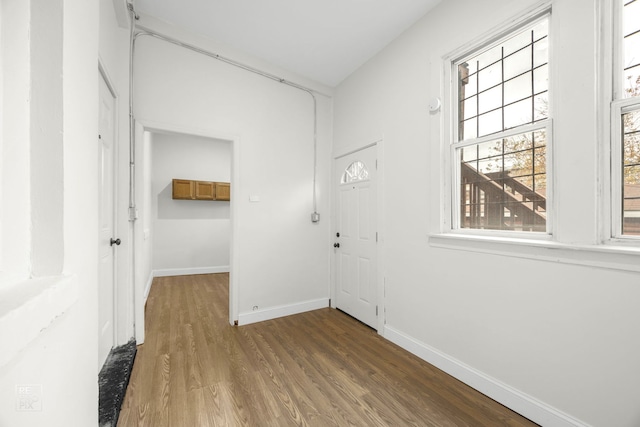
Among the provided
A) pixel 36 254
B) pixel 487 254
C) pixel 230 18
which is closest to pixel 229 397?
pixel 36 254

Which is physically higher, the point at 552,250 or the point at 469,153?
the point at 469,153

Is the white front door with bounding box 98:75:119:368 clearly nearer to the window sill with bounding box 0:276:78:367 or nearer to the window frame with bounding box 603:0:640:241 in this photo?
the window sill with bounding box 0:276:78:367

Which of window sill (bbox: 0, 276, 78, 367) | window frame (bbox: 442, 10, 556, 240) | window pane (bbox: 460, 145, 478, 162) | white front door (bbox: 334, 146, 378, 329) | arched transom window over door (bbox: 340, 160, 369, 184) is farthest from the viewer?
arched transom window over door (bbox: 340, 160, 369, 184)

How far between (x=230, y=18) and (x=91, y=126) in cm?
200

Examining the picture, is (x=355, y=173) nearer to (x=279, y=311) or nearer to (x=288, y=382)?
(x=279, y=311)

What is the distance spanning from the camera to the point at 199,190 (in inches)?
210

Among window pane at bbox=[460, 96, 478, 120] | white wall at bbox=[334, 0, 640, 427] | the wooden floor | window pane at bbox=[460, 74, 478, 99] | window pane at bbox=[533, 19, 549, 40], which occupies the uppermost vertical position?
window pane at bbox=[533, 19, 549, 40]

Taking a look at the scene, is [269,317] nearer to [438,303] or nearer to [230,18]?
[438,303]

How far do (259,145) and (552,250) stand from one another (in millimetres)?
2808

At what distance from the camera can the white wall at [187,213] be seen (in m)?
5.20

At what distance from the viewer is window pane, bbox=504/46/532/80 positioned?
71.4 inches

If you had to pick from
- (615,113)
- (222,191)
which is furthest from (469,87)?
(222,191)

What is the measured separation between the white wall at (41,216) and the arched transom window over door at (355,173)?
255cm

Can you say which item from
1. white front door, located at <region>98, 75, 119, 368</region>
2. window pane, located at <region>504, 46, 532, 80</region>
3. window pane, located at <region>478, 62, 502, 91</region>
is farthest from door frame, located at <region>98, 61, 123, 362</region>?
window pane, located at <region>504, 46, 532, 80</region>
